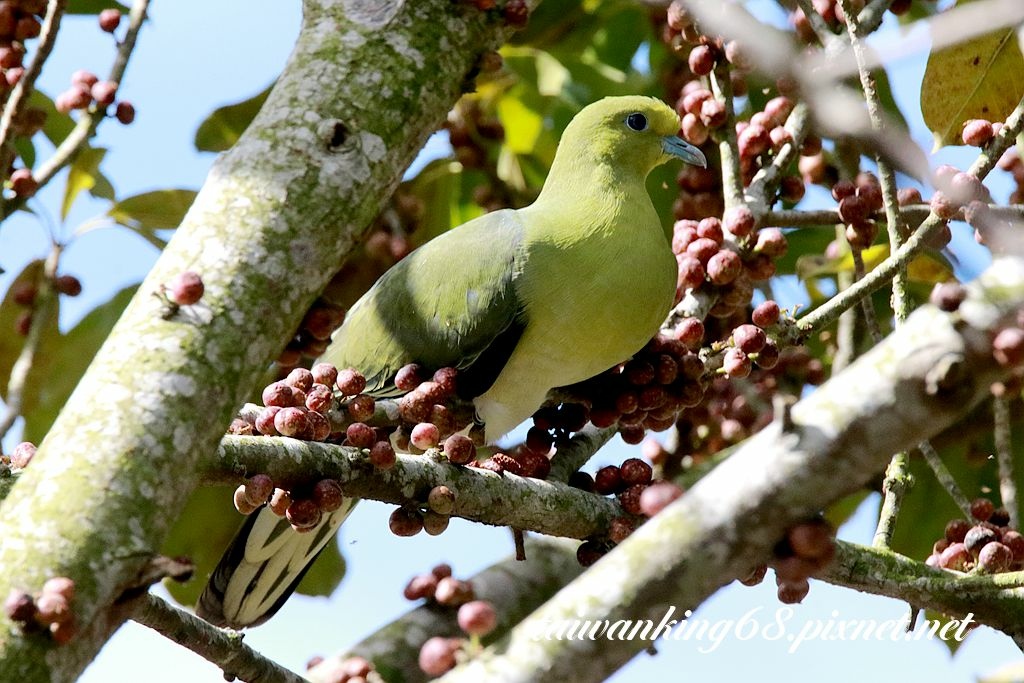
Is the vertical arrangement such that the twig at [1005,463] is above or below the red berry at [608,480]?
above

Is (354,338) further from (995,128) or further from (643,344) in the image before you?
(995,128)

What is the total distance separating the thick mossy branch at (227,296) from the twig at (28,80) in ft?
1.84

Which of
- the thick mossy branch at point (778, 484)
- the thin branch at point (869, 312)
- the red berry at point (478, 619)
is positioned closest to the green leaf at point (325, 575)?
the thin branch at point (869, 312)

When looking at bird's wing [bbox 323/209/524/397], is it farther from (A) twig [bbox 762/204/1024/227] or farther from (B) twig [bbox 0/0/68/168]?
A: (B) twig [bbox 0/0/68/168]

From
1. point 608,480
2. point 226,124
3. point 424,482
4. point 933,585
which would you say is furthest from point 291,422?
point 226,124

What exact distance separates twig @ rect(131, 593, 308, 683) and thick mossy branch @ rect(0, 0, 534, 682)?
40 cm

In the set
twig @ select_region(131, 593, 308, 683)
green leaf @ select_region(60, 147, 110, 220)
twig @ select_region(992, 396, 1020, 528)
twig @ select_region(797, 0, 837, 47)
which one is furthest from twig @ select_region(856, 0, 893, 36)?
green leaf @ select_region(60, 147, 110, 220)

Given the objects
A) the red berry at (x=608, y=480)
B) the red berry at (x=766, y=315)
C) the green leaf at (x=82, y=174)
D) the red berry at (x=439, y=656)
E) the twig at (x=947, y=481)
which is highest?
the green leaf at (x=82, y=174)

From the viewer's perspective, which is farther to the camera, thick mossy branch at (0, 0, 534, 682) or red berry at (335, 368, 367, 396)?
red berry at (335, 368, 367, 396)

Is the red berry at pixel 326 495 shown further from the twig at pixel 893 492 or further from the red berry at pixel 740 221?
the red berry at pixel 740 221

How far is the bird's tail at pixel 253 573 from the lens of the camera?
2998mm

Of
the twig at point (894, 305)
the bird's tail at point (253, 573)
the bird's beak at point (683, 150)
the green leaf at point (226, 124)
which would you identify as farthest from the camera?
the green leaf at point (226, 124)

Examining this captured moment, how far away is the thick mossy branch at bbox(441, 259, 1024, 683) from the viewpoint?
128 cm

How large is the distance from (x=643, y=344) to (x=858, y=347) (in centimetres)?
121
